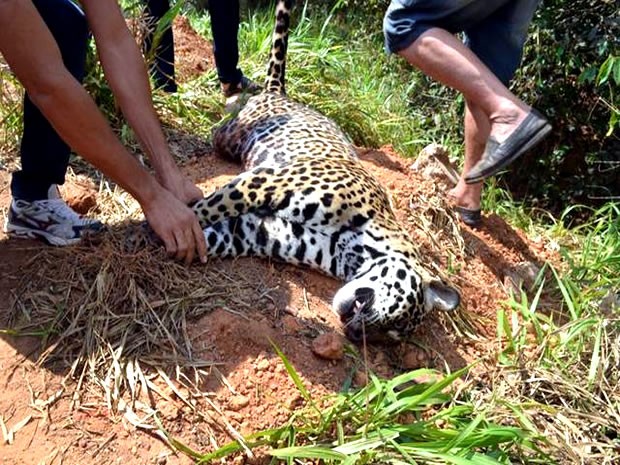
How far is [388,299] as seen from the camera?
3.60 m

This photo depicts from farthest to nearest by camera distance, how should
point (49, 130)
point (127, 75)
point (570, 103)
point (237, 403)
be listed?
point (570, 103) → point (49, 130) → point (127, 75) → point (237, 403)

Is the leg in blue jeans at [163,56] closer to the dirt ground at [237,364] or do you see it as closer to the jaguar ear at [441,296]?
the dirt ground at [237,364]

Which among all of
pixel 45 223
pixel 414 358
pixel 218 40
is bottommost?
pixel 414 358

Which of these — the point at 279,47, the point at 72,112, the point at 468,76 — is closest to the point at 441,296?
the point at 468,76

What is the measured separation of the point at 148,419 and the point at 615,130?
4.76 metres

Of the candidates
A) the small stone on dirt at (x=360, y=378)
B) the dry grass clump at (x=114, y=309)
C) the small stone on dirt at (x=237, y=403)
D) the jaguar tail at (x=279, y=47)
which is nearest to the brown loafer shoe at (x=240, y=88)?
the jaguar tail at (x=279, y=47)

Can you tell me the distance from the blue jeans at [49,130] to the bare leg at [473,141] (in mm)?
2290

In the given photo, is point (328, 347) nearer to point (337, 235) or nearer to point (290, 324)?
point (290, 324)

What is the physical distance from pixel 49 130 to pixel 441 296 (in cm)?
202

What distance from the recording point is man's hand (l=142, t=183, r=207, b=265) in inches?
127

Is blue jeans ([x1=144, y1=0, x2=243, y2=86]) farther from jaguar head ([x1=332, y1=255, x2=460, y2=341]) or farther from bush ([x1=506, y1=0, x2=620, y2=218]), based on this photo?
jaguar head ([x1=332, y1=255, x2=460, y2=341])

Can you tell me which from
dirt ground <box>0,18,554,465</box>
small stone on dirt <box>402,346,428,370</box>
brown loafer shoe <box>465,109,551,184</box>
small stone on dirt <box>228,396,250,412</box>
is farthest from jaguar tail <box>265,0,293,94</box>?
small stone on dirt <box>228,396,250,412</box>

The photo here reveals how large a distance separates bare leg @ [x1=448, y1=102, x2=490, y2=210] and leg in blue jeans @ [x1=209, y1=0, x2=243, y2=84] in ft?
7.03

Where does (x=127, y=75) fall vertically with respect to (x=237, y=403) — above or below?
above
